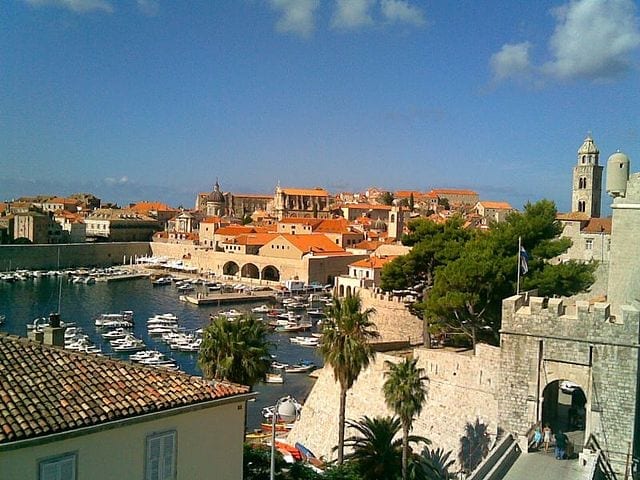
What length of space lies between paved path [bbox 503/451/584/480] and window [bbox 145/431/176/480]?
573 centimetres

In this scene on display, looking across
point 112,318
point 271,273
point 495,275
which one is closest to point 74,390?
point 495,275

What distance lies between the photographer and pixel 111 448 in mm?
7871

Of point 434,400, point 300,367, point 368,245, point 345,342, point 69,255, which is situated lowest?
point 300,367

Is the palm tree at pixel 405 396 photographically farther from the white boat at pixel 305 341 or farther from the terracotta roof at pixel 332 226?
the terracotta roof at pixel 332 226

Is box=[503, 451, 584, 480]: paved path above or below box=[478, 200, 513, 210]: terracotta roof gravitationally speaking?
below

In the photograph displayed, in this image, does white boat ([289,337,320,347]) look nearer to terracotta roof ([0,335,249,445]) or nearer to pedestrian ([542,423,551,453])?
pedestrian ([542,423,551,453])

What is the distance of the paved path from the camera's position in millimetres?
11008

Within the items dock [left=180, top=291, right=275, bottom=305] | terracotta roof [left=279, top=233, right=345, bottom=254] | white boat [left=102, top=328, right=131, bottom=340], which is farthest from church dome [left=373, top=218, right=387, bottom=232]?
white boat [left=102, top=328, right=131, bottom=340]

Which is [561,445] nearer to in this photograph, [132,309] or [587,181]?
[132,309]

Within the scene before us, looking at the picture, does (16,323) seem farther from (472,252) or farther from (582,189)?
(582,189)

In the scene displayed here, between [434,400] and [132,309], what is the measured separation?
143ft

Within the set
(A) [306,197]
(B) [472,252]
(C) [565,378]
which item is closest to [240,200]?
(A) [306,197]

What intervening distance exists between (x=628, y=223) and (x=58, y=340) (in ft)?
40.8

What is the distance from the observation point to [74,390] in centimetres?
809
